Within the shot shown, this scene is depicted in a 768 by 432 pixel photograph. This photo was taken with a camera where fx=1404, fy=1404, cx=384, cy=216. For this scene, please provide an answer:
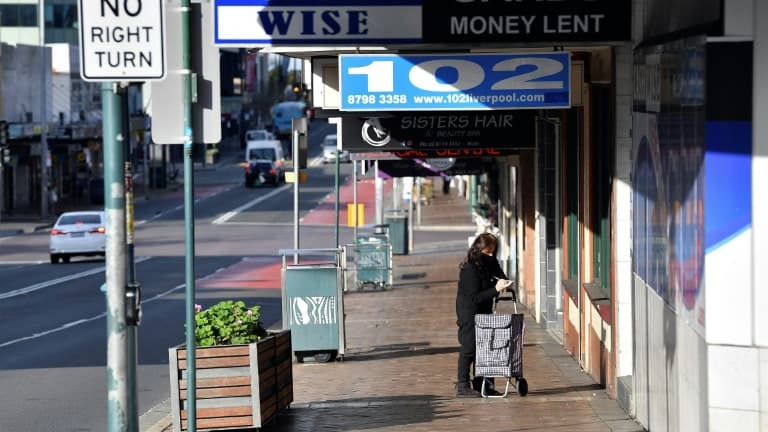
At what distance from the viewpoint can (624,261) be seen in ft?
40.2

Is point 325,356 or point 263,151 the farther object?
point 263,151

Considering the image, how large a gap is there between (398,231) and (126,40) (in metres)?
31.1

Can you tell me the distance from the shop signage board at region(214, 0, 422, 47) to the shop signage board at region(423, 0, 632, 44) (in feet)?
0.70

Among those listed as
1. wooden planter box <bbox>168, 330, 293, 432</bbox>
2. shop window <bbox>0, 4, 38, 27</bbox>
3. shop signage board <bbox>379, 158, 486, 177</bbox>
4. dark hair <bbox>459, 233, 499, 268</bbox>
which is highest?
shop window <bbox>0, 4, 38, 27</bbox>

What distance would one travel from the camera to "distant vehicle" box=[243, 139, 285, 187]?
75.3m

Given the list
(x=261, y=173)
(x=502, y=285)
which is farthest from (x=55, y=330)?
(x=261, y=173)

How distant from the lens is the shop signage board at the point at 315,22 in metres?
11.0

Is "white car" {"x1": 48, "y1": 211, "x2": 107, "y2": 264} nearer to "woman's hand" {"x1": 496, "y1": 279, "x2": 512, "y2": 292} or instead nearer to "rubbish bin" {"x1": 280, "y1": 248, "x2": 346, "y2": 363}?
"rubbish bin" {"x1": 280, "y1": 248, "x2": 346, "y2": 363}

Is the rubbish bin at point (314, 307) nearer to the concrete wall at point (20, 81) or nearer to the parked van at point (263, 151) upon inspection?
the concrete wall at point (20, 81)

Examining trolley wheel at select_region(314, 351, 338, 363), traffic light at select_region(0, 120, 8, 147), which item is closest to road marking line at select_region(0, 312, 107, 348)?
trolley wheel at select_region(314, 351, 338, 363)

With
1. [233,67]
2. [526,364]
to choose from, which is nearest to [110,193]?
[526,364]

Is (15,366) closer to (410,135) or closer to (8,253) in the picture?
(410,135)

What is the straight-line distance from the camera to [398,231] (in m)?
39.1

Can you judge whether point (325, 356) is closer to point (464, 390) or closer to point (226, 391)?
point (464, 390)
